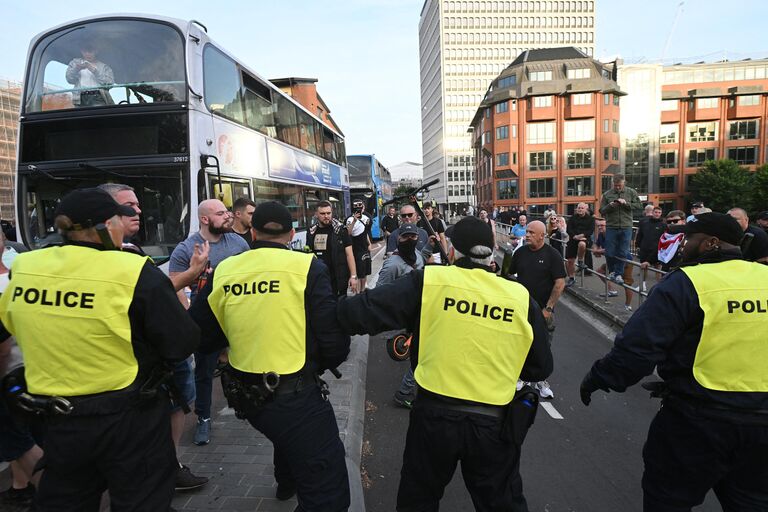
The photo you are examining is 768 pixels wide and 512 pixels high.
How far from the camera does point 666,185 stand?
57.6m

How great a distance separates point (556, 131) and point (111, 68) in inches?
2085

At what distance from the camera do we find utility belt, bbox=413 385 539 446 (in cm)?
216

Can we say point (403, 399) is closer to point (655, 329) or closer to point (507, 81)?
point (655, 329)

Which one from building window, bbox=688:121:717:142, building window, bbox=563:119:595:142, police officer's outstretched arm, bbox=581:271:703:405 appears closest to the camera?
police officer's outstretched arm, bbox=581:271:703:405

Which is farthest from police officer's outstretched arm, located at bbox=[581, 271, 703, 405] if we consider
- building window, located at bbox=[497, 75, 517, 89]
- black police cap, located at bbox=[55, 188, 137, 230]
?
building window, located at bbox=[497, 75, 517, 89]

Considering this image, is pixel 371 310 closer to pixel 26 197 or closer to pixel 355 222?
pixel 355 222

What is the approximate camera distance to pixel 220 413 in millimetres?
4113

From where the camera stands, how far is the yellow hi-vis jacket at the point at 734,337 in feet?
6.97

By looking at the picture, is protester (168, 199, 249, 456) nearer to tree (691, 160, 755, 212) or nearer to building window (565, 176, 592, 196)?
building window (565, 176, 592, 196)

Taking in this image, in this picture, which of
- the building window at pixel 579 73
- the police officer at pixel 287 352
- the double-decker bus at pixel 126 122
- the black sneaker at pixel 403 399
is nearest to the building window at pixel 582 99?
the building window at pixel 579 73

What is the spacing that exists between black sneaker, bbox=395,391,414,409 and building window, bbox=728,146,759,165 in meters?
69.2

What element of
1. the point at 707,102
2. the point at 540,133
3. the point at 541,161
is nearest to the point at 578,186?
the point at 541,161

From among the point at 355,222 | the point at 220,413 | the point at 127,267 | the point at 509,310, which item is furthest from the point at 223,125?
the point at 509,310

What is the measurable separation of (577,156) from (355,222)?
51.4m
